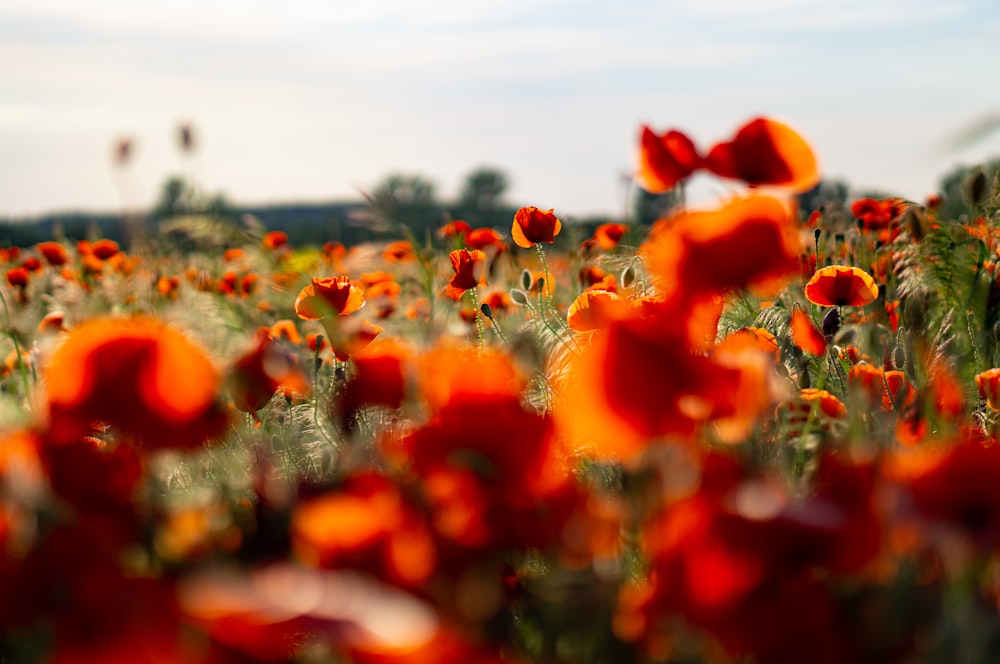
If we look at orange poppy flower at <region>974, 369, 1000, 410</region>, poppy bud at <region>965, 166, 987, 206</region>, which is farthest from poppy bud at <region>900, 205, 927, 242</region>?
orange poppy flower at <region>974, 369, 1000, 410</region>

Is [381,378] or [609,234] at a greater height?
[381,378]

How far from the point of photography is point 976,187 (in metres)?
2.40

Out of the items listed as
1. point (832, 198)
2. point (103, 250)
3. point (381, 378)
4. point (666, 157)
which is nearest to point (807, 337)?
point (666, 157)

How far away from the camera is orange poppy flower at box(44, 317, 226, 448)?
921 mm

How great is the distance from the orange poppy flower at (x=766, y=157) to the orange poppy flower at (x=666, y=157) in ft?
0.12

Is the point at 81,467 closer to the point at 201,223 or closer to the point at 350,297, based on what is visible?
the point at 350,297

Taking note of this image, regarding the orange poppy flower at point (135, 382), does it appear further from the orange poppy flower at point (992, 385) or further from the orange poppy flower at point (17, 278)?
the orange poppy flower at point (17, 278)

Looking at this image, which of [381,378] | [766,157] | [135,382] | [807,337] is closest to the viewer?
[135,382]

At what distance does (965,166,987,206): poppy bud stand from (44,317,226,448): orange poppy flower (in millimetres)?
2048

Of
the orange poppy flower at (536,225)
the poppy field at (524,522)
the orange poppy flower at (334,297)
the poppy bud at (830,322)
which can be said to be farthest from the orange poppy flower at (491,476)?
the orange poppy flower at (536,225)

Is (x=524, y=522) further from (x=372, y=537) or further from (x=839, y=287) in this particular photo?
(x=839, y=287)

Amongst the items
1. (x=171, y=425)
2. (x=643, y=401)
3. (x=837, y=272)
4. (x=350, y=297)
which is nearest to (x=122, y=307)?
(x=350, y=297)

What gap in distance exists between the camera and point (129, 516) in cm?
93

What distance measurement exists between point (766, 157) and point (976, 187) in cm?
142
